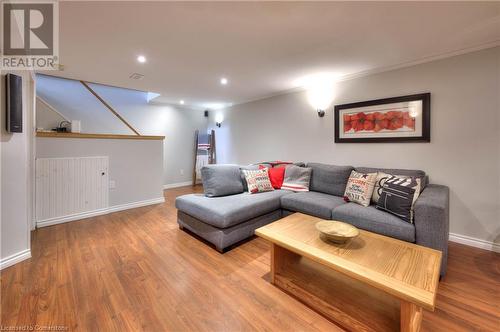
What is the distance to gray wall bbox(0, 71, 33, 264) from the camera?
1.94 metres

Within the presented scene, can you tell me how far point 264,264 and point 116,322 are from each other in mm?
1235

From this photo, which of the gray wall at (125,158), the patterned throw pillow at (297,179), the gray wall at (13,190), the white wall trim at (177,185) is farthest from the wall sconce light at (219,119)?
the gray wall at (13,190)

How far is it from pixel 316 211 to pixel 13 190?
3.11 metres

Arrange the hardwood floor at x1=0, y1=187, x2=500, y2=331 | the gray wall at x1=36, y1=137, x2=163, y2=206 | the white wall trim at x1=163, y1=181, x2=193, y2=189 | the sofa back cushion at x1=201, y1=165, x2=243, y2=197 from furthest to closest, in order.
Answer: the white wall trim at x1=163, y1=181, x2=193, y2=189
the gray wall at x1=36, y1=137, x2=163, y2=206
the sofa back cushion at x1=201, y1=165, x2=243, y2=197
the hardwood floor at x1=0, y1=187, x2=500, y2=331

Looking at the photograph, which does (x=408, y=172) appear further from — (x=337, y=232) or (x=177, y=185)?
(x=177, y=185)

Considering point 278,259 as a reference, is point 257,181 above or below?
above

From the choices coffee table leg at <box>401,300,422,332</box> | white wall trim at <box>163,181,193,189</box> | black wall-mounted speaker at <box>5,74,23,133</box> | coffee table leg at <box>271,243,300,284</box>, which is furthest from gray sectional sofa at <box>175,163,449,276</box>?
white wall trim at <box>163,181,193,189</box>

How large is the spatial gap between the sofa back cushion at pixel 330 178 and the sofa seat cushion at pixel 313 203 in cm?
13

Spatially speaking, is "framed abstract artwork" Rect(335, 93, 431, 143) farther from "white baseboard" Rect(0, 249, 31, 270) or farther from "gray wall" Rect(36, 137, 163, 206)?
"white baseboard" Rect(0, 249, 31, 270)

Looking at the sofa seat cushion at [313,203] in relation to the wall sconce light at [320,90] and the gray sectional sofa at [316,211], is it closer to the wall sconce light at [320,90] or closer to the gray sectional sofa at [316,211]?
the gray sectional sofa at [316,211]

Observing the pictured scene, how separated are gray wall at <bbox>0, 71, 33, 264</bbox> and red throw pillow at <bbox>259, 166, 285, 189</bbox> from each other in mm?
2810

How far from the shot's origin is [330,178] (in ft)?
9.98

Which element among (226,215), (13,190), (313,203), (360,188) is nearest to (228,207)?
(226,215)

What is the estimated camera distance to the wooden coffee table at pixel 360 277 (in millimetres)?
1145
